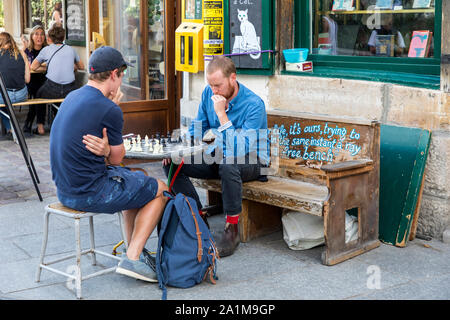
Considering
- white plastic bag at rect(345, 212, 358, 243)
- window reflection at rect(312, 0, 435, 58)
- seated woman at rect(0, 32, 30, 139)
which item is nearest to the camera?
white plastic bag at rect(345, 212, 358, 243)

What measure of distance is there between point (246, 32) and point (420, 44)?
5.62ft

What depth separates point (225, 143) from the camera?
492 centimetres

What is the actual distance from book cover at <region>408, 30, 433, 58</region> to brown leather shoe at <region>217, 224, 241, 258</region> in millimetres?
2011

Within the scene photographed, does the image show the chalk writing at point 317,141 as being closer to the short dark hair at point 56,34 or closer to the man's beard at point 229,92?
the man's beard at point 229,92

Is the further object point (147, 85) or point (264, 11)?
point (147, 85)

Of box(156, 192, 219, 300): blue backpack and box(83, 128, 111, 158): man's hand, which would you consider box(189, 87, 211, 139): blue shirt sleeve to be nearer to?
box(156, 192, 219, 300): blue backpack

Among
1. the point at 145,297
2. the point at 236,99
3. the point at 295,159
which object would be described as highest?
the point at 236,99

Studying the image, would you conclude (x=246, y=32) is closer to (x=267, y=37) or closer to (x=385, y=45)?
(x=267, y=37)

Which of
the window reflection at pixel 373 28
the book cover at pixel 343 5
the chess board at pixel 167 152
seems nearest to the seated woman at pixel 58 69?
the window reflection at pixel 373 28

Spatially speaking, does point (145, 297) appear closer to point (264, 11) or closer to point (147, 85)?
point (264, 11)

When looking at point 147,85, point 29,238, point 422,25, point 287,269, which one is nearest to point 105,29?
point 147,85

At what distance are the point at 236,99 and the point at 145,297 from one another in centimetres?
176

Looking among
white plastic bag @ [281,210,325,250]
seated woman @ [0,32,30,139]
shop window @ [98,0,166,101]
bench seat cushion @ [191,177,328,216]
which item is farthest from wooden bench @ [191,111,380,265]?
seated woman @ [0,32,30,139]

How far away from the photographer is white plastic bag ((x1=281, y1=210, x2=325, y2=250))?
15.7ft
